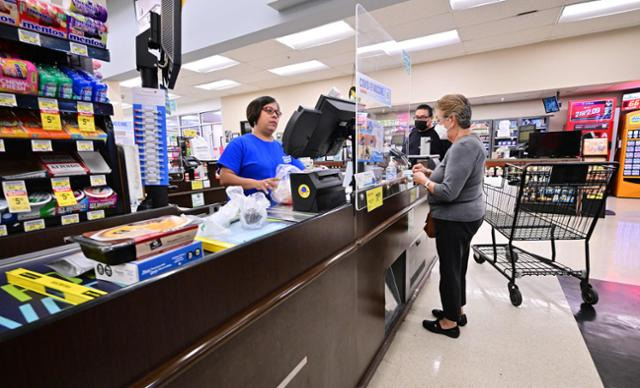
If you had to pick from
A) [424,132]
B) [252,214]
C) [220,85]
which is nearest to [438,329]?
[252,214]

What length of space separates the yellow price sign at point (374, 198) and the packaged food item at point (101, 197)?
47.3 inches

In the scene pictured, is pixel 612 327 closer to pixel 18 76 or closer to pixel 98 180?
pixel 98 180

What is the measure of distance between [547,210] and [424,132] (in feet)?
4.39

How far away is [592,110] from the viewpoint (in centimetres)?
719

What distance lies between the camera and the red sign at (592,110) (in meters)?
7.04

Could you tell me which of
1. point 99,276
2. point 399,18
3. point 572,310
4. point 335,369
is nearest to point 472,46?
point 399,18

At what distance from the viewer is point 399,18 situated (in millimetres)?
5113

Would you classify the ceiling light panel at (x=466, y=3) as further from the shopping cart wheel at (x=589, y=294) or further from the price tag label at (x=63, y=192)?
the price tag label at (x=63, y=192)

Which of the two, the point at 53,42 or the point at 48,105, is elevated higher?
the point at 53,42

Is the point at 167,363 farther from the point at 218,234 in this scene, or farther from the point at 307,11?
the point at 307,11

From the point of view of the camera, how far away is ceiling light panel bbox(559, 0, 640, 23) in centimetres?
493

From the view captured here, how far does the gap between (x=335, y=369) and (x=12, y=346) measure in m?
1.14

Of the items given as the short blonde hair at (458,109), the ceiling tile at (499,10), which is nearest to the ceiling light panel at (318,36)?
the ceiling tile at (499,10)

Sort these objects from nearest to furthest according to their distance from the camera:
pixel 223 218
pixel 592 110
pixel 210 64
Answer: pixel 223 218
pixel 592 110
pixel 210 64
